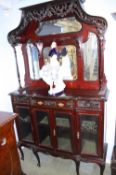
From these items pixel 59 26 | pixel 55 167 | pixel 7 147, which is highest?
pixel 59 26

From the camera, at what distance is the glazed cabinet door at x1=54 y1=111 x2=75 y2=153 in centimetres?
194

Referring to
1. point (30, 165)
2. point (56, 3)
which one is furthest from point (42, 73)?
point (30, 165)

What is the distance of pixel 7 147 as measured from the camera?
155 centimetres

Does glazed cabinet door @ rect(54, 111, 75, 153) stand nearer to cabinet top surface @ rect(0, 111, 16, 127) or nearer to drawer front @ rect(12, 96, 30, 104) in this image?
drawer front @ rect(12, 96, 30, 104)

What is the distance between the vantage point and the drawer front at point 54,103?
186cm

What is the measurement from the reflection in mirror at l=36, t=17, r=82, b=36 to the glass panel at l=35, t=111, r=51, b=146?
1023mm

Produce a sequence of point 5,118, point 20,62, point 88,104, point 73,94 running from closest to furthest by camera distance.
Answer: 1. point 5,118
2. point 88,104
3. point 73,94
4. point 20,62

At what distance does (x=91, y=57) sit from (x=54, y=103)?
2.29ft

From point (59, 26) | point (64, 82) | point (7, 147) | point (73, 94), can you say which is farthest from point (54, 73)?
point (7, 147)

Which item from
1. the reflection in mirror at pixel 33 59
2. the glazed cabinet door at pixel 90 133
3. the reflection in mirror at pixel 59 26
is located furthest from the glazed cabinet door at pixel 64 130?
the reflection in mirror at pixel 59 26

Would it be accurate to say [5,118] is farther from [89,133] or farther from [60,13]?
[60,13]

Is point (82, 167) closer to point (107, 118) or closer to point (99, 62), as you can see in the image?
point (107, 118)

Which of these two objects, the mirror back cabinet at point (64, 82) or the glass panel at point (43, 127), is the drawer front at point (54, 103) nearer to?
the mirror back cabinet at point (64, 82)

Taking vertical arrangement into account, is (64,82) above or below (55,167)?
above
